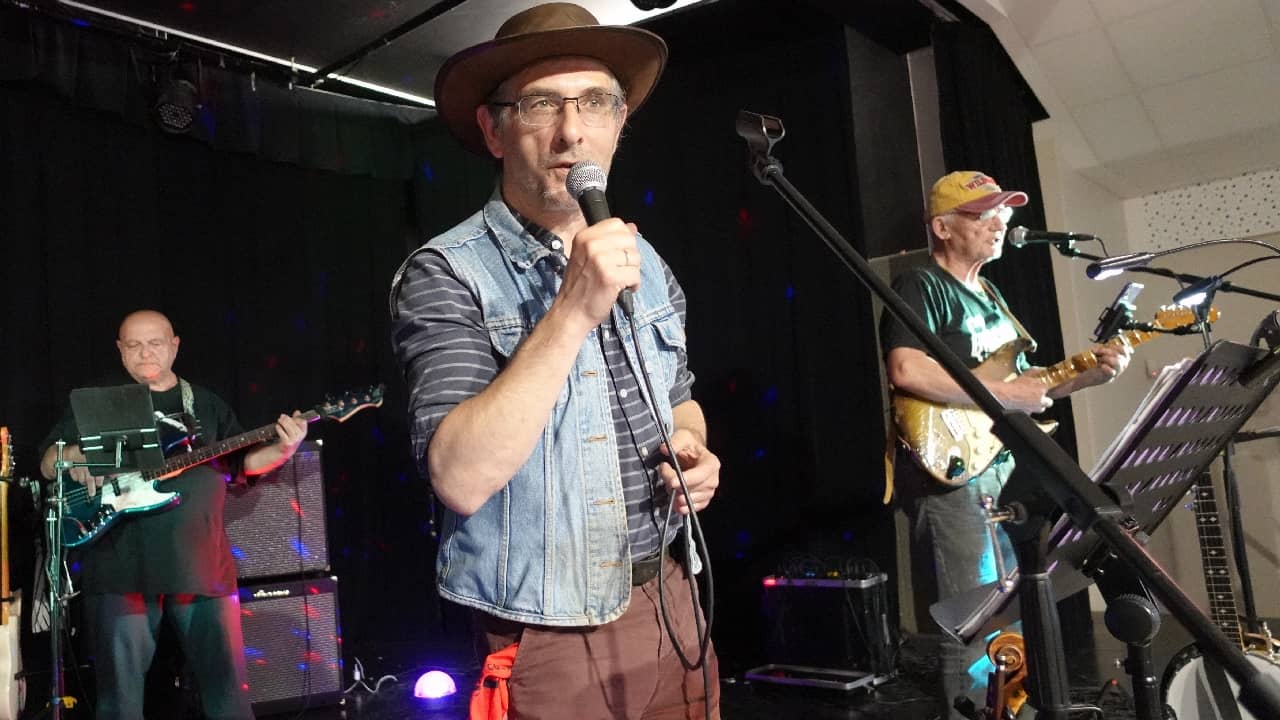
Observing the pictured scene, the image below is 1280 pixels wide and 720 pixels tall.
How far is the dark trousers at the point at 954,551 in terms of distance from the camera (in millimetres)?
2693

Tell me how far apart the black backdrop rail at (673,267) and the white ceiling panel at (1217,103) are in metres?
1.82

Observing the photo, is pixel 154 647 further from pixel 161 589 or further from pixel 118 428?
pixel 118 428

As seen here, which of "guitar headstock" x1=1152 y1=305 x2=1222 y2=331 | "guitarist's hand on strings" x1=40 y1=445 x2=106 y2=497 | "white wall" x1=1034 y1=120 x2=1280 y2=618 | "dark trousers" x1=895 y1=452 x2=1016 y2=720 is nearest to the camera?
"dark trousers" x1=895 y1=452 x2=1016 y2=720

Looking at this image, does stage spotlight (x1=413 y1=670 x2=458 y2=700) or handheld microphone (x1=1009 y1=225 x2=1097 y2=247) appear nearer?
handheld microphone (x1=1009 y1=225 x2=1097 y2=247)

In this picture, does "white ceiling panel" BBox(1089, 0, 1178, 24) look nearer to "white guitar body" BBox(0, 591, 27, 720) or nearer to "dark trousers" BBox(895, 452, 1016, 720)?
"dark trousers" BBox(895, 452, 1016, 720)

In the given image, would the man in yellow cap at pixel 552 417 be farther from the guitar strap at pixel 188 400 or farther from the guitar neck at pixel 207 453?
the guitar strap at pixel 188 400

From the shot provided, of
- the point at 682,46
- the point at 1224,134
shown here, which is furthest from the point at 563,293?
the point at 1224,134

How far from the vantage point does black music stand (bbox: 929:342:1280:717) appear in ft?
3.63

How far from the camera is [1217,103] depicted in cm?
658

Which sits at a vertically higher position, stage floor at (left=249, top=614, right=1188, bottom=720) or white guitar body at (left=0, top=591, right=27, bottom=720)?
white guitar body at (left=0, top=591, right=27, bottom=720)

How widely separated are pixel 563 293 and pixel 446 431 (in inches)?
8.7

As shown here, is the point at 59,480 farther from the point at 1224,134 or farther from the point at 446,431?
the point at 1224,134

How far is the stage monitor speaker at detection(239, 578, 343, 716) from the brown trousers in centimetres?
389

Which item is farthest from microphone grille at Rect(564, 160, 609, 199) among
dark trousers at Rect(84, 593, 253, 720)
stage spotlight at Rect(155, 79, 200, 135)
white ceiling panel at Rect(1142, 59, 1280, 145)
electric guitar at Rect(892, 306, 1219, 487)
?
white ceiling panel at Rect(1142, 59, 1280, 145)
